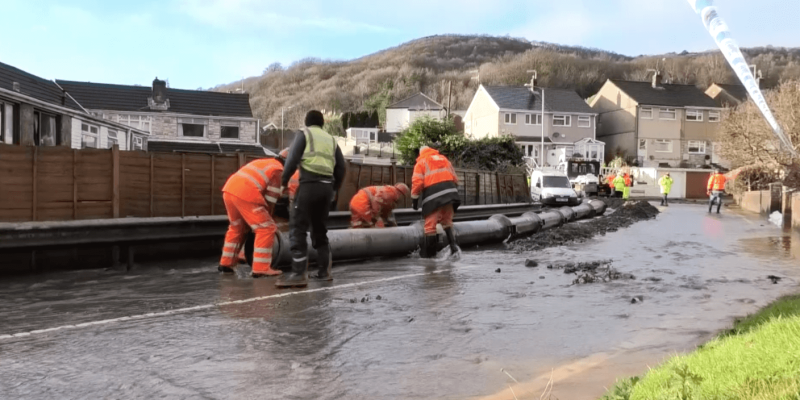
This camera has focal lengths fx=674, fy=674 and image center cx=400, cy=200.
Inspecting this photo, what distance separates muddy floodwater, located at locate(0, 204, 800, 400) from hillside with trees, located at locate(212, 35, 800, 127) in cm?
9397

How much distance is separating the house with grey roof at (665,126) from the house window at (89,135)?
49.5 m

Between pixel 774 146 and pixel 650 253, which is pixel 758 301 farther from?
pixel 774 146

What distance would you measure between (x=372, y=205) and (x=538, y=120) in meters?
53.0

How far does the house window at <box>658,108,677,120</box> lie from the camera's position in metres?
64.9

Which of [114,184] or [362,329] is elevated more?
[114,184]

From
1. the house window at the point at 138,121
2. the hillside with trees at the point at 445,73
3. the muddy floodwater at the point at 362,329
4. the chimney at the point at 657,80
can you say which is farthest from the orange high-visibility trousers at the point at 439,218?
the hillside with trees at the point at 445,73

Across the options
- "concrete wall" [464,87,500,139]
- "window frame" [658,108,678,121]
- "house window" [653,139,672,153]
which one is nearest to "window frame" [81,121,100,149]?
"concrete wall" [464,87,500,139]

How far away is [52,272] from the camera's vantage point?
29.3ft

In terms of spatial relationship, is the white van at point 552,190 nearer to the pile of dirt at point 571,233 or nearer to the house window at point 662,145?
the pile of dirt at point 571,233

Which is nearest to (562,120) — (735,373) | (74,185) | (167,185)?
(167,185)

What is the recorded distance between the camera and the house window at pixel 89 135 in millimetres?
26252

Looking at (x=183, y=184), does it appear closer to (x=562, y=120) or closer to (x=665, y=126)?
(x=562, y=120)

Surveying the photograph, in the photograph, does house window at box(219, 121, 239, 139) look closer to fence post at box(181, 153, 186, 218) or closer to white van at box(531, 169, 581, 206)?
white van at box(531, 169, 581, 206)

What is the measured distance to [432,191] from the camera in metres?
10.7
